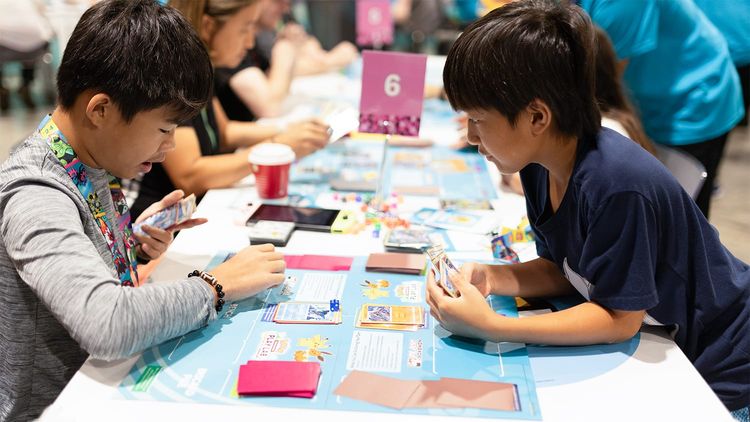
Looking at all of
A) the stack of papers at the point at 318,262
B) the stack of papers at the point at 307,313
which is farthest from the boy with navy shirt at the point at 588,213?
the stack of papers at the point at 318,262

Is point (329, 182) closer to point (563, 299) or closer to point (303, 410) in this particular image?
Result: point (563, 299)

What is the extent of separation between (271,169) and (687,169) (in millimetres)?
1114

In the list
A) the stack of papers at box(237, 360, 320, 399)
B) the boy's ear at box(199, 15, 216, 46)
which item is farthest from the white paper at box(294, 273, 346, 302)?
the boy's ear at box(199, 15, 216, 46)

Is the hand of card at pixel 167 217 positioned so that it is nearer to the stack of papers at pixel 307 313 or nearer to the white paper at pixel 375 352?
the stack of papers at pixel 307 313

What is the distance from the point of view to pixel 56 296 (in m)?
1.06

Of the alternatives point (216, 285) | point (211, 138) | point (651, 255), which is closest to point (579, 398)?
point (651, 255)

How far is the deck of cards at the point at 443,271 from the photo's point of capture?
48.4 inches

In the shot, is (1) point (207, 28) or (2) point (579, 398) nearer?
(2) point (579, 398)

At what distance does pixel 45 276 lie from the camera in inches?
42.2

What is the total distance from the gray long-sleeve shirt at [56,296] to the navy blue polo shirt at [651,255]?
0.66m

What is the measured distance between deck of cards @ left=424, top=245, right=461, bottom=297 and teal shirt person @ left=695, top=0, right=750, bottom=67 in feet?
7.14

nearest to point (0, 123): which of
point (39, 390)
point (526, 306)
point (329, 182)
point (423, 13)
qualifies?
point (423, 13)

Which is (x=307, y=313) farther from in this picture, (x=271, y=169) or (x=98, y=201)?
(x=271, y=169)

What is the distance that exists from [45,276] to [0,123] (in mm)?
5062
